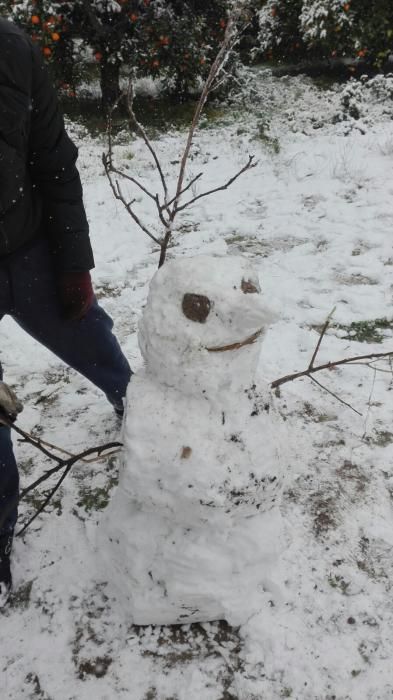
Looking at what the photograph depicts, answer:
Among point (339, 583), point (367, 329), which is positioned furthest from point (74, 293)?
point (367, 329)

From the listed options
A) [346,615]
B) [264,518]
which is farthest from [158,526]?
[346,615]

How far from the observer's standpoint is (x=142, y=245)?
161 inches

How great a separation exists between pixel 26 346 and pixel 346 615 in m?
2.31

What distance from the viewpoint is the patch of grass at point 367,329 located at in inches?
116

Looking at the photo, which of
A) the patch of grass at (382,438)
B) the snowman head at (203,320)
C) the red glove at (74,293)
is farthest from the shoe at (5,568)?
the patch of grass at (382,438)

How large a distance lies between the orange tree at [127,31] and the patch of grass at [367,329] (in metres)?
4.55

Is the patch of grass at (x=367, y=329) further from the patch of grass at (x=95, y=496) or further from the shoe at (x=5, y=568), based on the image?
the shoe at (x=5, y=568)

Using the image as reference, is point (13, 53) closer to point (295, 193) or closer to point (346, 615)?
point (346, 615)

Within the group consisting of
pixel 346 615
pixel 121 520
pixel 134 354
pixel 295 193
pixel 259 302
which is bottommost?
pixel 346 615

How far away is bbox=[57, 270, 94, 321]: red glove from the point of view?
1742 millimetres

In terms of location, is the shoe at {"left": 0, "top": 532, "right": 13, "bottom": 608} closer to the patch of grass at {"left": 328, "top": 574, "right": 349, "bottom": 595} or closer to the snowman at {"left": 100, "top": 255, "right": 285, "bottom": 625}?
the snowman at {"left": 100, "top": 255, "right": 285, "bottom": 625}

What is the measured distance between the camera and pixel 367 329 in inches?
119

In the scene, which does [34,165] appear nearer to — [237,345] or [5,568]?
[237,345]

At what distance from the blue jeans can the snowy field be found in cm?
39
